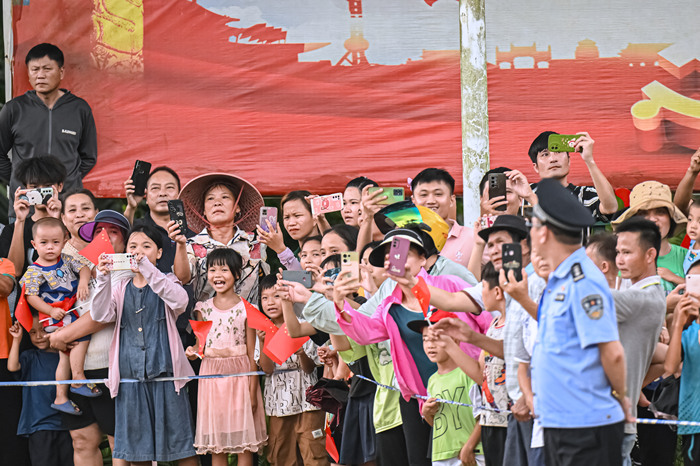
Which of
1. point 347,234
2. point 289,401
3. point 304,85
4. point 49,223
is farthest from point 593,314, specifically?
point 304,85

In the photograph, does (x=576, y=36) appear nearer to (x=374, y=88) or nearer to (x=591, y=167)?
(x=374, y=88)

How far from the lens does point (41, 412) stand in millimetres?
6762

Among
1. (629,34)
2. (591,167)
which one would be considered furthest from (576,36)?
(591,167)

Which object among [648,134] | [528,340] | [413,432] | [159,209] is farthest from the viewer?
[648,134]

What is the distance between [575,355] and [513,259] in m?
0.47

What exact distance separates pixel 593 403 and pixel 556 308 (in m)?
0.40

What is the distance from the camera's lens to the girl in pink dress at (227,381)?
651cm

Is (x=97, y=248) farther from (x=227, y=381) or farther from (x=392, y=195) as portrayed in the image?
(x=392, y=195)

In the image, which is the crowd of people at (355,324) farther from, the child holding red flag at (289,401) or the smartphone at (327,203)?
the smartphone at (327,203)

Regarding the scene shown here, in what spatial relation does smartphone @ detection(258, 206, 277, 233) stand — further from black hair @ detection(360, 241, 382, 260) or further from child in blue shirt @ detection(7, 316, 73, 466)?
child in blue shirt @ detection(7, 316, 73, 466)

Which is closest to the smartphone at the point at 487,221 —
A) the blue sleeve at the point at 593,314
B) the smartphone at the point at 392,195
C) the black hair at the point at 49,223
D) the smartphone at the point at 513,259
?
the smartphone at the point at 392,195

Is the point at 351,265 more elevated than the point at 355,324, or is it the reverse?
the point at 351,265

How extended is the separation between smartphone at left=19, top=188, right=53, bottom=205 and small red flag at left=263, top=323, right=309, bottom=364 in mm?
2232

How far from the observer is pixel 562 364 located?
386 cm
